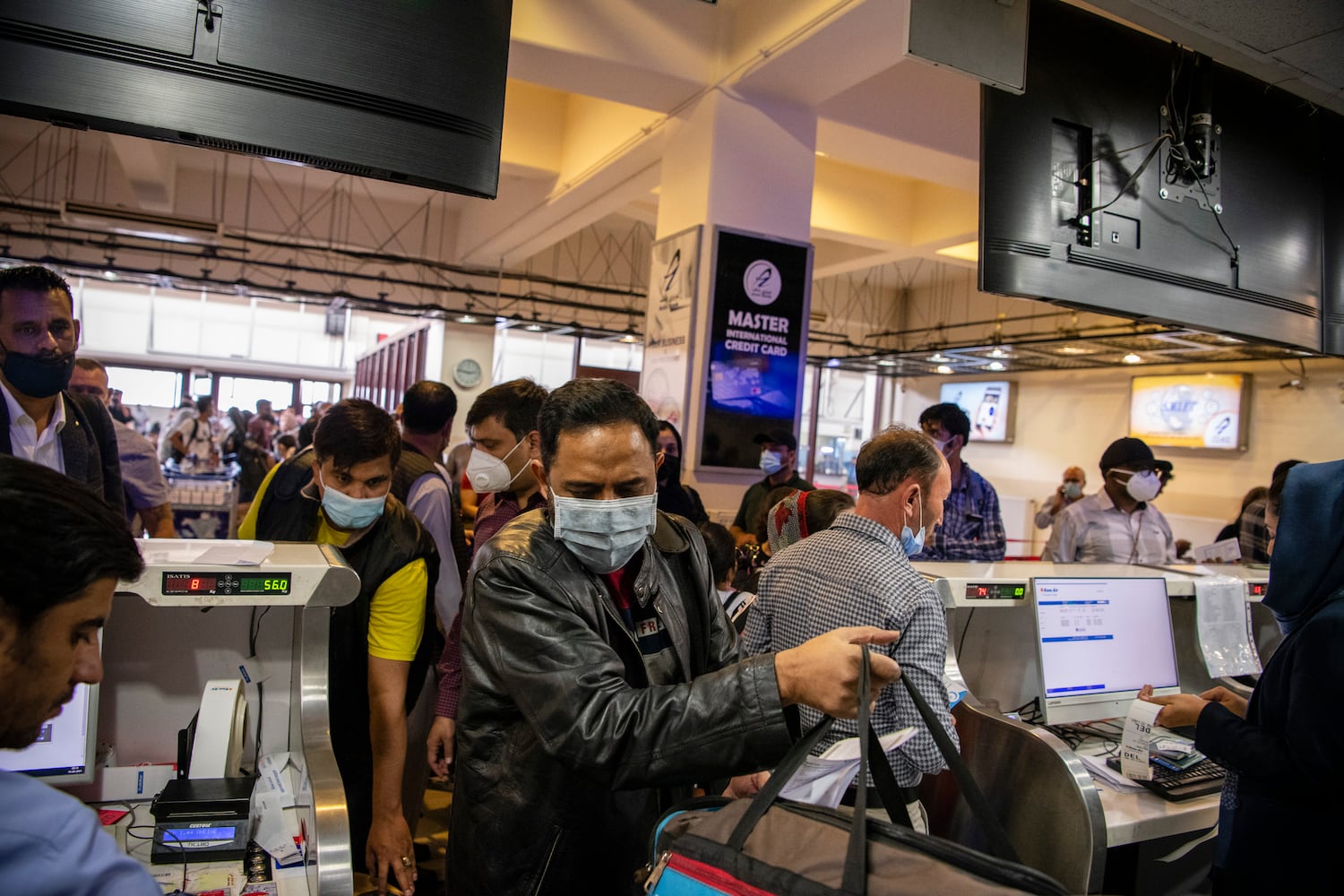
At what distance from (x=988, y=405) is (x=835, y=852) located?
725 inches

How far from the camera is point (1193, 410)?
14.4 m

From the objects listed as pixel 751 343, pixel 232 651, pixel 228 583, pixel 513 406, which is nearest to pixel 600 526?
pixel 228 583

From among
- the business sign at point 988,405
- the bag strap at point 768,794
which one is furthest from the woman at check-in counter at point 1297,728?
the business sign at point 988,405

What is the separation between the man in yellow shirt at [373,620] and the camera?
1.92 meters

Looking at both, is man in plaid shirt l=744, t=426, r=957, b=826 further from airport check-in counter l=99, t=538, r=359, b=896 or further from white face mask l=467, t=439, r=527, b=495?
airport check-in counter l=99, t=538, r=359, b=896

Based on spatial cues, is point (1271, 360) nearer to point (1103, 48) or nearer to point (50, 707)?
point (1103, 48)

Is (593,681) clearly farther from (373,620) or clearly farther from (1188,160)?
(1188,160)

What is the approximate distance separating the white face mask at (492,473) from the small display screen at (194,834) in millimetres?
1265

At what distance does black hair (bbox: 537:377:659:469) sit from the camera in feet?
4.74

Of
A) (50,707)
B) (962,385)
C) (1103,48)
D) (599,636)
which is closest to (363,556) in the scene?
(599,636)

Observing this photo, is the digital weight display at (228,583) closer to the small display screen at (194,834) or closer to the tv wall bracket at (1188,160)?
the small display screen at (194,834)

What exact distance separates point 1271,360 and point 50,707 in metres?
15.9

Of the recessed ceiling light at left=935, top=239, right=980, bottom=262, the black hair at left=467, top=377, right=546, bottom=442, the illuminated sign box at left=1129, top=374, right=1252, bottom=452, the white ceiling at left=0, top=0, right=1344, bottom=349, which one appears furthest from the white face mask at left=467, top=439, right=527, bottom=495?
the illuminated sign box at left=1129, top=374, right=1252, bottom=452

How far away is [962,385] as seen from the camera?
19.0m
